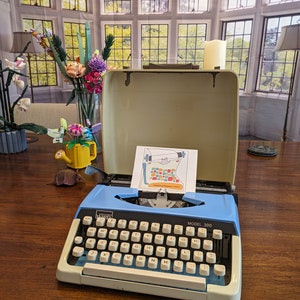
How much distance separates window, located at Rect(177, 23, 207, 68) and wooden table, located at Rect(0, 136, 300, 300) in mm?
3683

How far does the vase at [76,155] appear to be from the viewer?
112 cm

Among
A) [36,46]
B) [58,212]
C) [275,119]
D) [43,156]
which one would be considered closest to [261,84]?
[275,119]

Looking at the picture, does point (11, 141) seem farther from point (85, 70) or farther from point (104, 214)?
point (104, 214)

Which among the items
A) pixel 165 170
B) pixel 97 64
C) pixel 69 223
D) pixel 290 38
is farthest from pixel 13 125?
pixel 290 38

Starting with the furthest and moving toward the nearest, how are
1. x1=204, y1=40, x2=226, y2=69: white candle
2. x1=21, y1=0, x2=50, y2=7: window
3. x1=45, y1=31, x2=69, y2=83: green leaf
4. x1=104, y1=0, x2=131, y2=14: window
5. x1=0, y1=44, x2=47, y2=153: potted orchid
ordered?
x1=104, y1=0, x2=131, y2=14: window < x1=21, y1=0, x2=50, y2=7: window < x1=204, y1=40, x2=226, y2=69: white candle < x1=0, y1=44, x2=47, y2=153: potted orchid < x1=45, y1=31, x2=69, y2=83: green leaf

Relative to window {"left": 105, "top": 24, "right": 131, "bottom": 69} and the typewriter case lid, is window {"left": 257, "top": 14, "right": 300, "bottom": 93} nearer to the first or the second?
window {"left": 105, "top": 24, "right": 131, "bottom": 69}

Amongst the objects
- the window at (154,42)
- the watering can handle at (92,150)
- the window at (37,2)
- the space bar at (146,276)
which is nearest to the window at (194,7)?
the window at (154,42)

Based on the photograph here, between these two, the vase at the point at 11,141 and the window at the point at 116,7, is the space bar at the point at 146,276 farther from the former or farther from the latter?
the window at the point at 116,7

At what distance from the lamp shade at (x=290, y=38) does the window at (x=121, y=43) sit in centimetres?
235

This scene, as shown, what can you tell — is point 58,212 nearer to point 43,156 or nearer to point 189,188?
point 189,188

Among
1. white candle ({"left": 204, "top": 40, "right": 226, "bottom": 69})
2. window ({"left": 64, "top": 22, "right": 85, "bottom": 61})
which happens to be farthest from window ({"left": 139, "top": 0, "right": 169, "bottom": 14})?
white candle ({"left": 204, "top": 40, "right": 226, "bottom": 69})

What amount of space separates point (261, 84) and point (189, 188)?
4247 mm

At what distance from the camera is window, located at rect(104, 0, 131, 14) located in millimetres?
4535

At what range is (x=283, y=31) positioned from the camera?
320cm
